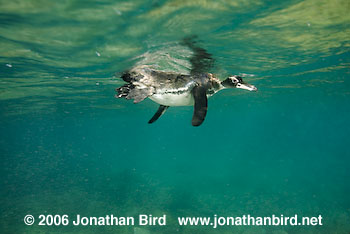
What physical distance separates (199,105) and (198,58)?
4.33m

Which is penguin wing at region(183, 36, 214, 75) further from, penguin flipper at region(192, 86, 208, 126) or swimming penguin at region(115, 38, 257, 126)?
penguin flipper at region(192, 86, 208, 126)

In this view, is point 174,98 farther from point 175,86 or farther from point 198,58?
point 198,58

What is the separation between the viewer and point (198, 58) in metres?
9.77

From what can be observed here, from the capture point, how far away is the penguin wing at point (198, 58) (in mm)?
8155

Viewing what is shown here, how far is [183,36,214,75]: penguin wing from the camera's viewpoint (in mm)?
8155

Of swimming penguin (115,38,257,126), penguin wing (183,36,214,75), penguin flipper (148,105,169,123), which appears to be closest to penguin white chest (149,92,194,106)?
swimming penguin (115,38,257,126)

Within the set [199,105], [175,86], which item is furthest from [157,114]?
[199,105]

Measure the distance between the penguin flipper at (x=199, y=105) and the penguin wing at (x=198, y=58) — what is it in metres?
2.14

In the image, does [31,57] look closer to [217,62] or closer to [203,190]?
[217,62]

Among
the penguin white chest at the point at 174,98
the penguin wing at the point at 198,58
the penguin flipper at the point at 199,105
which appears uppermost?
the penguin wing at the point at 198,58

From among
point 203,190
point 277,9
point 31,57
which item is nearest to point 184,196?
point 203,190

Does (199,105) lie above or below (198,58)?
below

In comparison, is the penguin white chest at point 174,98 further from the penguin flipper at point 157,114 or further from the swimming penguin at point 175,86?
the penguin flipper at point 157,114

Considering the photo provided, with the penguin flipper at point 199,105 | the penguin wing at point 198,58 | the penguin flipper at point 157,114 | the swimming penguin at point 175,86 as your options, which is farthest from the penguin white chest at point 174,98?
the penguin wing at point 198,58
